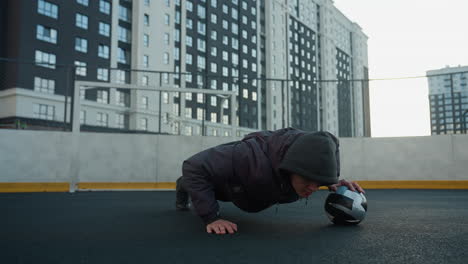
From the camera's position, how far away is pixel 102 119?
35.4 m

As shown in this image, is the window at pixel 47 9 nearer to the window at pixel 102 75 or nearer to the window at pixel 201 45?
the window at pixel 102 75

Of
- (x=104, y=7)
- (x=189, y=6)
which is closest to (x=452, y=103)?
(x=104, y=7)

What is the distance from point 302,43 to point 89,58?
155 ft

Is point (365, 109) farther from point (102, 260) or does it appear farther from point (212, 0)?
point (212, 0)

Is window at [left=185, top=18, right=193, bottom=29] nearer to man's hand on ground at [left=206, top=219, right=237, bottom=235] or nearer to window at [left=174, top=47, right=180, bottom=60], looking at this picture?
window at [left=174, top=47, right=180, bottom=60]

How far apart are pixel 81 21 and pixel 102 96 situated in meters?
8.76

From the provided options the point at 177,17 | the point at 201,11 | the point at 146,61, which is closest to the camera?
the point at 146,61

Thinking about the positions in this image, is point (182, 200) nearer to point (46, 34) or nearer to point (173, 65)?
point (46, 34)

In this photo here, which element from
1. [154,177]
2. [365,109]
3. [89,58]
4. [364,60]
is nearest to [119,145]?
[154,177]

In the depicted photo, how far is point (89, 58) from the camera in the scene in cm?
3875

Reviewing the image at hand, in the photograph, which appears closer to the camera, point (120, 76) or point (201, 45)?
point (120, 76)

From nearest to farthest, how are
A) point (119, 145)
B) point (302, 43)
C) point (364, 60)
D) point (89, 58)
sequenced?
point (119, 145), point (89, 58), point (302, 43), point (364, 60)

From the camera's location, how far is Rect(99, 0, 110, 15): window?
132ft

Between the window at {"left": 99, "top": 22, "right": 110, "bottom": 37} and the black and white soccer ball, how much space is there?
1624 inches
